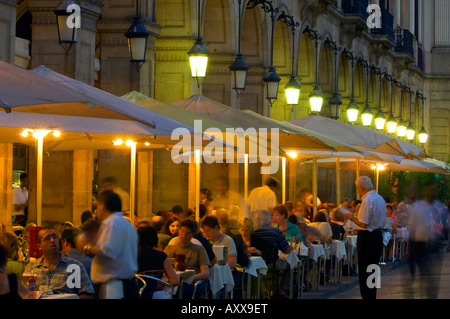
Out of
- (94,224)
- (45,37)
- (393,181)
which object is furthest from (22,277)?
(393,181)

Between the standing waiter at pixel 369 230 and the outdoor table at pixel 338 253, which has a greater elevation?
the standing waiter at pixel 369 230

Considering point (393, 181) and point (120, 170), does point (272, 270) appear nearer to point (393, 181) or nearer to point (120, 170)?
point (120, 170)

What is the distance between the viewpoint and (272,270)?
13586mm

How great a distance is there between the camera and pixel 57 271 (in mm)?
9141

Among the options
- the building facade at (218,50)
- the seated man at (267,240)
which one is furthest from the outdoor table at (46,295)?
the building facade at (218,50)

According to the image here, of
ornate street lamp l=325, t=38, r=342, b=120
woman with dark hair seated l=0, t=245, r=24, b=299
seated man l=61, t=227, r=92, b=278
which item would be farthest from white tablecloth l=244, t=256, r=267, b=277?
ornate street lamp l=325, t=38, r=342, b=120

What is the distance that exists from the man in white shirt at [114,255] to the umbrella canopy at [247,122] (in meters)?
6.18

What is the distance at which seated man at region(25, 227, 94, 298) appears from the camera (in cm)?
905

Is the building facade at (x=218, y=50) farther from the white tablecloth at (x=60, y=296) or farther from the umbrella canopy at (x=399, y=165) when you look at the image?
the white tablecloth at (x=60, y=296)

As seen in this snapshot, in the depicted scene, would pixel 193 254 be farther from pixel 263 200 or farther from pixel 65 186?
pixel 65 186

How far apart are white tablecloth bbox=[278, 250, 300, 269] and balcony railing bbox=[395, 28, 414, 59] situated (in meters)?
34.9

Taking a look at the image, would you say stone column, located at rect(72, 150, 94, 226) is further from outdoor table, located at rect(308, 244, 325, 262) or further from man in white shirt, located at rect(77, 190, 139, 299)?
man in white shirt, located at rect(77, 190, 139, 299)

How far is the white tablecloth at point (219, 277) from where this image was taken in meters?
11.4
